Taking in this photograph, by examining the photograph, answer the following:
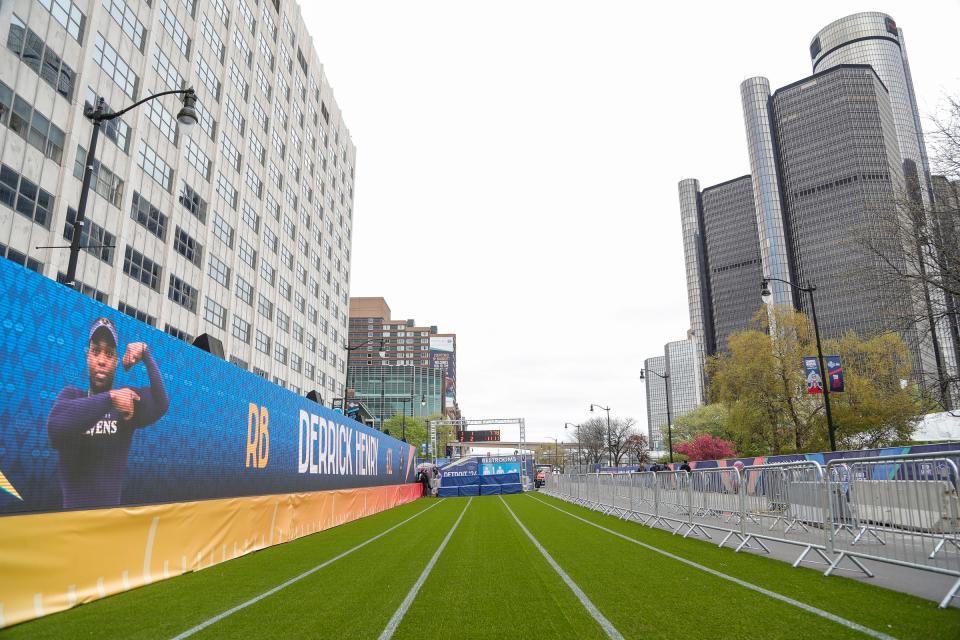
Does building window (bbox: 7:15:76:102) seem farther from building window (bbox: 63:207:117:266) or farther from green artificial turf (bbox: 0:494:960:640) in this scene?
green artificial turf (bbox: 0:494:960:640)

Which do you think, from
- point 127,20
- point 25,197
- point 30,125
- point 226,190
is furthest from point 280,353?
point 30,125

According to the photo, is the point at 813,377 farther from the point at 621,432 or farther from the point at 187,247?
the point at 621,432

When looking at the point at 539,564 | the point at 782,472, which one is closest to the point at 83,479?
the point at 539,564

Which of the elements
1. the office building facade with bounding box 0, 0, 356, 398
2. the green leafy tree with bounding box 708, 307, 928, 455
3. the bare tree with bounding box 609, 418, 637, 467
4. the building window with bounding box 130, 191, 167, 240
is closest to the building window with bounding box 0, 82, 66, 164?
the office building facade with bounding box 0, 0, 356, 398

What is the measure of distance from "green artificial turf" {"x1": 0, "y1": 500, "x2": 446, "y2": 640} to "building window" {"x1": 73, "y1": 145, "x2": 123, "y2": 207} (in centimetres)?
2588

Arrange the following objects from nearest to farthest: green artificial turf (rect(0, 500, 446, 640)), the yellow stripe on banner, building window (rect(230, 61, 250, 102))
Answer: green artificial turf (rect(0, 500, 446, 640)), the yellow stripe on banner, building window (rect(230, 61, 250, 102))

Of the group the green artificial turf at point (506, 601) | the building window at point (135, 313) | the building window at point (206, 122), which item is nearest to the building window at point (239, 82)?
the building window at point (206, 122)

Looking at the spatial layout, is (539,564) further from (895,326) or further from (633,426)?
(633,426)

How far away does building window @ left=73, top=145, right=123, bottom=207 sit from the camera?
2897cm

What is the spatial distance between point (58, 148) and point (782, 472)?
109 feet

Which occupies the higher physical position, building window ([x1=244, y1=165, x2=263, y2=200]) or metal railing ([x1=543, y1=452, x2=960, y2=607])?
building window ([x1=244, y1=165, x2=263, y2=200])

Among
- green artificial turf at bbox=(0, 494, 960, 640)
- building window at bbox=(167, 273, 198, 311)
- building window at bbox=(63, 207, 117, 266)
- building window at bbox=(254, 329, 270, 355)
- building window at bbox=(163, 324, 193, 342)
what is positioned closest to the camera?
green artificial turf at bbox=(0, 494, 960, 640)

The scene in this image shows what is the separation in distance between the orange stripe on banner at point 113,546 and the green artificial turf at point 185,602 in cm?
20

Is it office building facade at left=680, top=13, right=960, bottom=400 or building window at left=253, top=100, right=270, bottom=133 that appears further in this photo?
office building facade at left=680, top=13, right=960, bottom=400
